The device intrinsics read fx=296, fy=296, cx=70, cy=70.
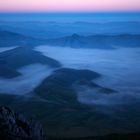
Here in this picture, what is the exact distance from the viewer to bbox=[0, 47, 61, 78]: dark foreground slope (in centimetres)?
6097

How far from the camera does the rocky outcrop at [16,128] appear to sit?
41.6 ft

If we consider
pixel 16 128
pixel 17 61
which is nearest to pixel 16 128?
pixel 16 128

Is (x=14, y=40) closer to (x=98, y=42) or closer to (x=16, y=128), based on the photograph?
(x=98, y=42)

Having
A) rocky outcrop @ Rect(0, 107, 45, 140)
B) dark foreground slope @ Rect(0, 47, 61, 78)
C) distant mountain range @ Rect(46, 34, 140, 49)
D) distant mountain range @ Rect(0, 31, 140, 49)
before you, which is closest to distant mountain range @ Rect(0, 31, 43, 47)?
distant mountain range @ Rect(0, 31, 140, 49)

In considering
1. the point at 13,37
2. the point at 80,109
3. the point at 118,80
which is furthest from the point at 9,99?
the point at 13,37

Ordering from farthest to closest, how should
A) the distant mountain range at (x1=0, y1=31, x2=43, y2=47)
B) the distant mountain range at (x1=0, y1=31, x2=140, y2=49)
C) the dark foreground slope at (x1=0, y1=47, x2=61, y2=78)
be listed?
the distant mountain range at (x1=0, y1=31, x2=140, y2=49)
the distant mountain range at (x1=0, y1=31, x2=43, y2=47)
the dark foreground slope at (x1=0, y1=47, x2=61, y2=78)

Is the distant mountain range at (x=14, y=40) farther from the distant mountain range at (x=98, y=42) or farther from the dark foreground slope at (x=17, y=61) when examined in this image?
the dark foreground slope at (x=17, y=61)

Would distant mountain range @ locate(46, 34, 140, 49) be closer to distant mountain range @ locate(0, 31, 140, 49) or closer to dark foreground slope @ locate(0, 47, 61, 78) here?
distant mountain range @ locate(0, 31, 140, 49)

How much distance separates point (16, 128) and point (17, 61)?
57833mm

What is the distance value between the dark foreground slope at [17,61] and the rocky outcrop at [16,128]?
149 ft

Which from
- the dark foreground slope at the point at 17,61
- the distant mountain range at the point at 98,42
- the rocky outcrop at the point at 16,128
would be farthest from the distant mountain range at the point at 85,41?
the rocky outcrop at the point at 16,128

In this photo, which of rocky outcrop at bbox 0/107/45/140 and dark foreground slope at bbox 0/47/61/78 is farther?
dark foreground slope at bbox 0/47/61/78

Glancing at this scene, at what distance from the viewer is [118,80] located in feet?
205

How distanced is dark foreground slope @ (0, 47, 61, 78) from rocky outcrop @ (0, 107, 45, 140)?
149 ft
